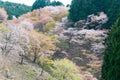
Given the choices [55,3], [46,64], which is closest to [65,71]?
[46,64]

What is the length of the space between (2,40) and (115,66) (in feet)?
81.6

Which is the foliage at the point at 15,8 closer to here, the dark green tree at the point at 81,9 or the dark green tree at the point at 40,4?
the dark green tree at the point at 40,4

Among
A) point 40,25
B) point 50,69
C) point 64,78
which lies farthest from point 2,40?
point 40,25

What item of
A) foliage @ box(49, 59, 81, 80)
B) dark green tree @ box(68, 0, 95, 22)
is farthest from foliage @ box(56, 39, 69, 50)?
foliage @ box(49, 59, 81, 80)

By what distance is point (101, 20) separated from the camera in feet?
153

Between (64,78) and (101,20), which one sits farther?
(101,20)

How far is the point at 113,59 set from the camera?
18.8m

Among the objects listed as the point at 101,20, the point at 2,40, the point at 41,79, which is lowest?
the point at 41,79

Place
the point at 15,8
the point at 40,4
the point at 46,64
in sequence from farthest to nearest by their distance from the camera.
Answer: the point at 15,8 → the point at 40,4 → the point at 46,64

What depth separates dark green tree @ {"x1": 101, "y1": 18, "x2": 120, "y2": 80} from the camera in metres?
18.1

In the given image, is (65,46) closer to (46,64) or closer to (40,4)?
(46,64)

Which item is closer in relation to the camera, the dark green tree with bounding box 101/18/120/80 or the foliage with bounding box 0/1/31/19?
the dark green tree with bounding box 101/18/120/80

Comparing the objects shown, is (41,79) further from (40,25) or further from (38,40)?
(40,25)

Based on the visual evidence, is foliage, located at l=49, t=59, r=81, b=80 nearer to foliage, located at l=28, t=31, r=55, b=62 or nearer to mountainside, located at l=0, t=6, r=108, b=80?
mountainside, located at l=0, t=6, r=108, b=80
